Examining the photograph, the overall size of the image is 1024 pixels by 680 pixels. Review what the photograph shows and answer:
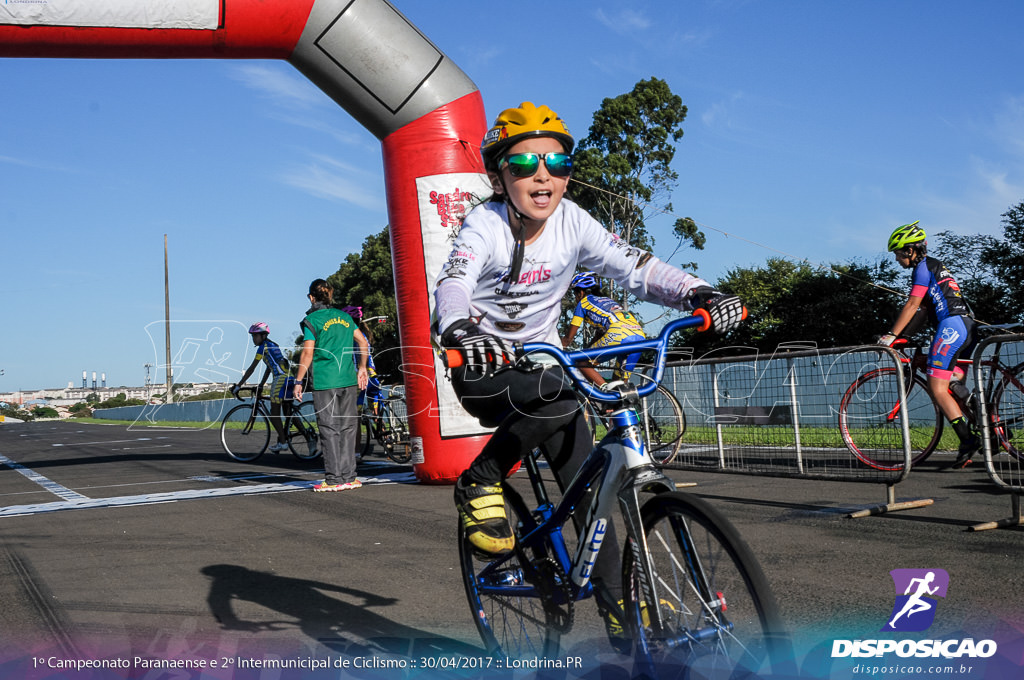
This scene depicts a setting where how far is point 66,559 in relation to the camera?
565 centimetres

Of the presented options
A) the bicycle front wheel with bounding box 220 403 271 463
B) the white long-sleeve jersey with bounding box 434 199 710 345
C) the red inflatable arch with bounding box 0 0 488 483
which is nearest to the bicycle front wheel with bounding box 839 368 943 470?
the red inflatable arch with bounding box 0 0 488 483

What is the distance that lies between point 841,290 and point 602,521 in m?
31.0

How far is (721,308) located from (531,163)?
2.78 ft

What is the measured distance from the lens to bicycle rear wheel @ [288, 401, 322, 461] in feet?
41.2

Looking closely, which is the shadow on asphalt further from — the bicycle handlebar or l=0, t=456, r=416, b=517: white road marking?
l=0, t=456, r=416, b=517: white road marking

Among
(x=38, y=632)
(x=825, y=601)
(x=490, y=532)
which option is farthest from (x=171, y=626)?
(x=825, y=601)

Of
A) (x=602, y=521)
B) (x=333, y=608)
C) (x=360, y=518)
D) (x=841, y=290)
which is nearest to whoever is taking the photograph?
(x=602, y=521)

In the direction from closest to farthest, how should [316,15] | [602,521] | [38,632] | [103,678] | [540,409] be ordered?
[602,521]
[540,409]
[103,678]
[38,632]
[316,15]

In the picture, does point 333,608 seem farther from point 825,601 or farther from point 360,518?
point 360,518

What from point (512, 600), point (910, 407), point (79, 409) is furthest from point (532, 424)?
point (79, 409)

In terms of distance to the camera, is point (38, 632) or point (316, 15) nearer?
point (38, 632)

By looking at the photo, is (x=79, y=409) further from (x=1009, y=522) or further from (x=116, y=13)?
(x=1009, y=522)

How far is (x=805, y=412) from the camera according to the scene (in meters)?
8.06

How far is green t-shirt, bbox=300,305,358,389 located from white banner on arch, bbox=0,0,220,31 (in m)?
3.27
